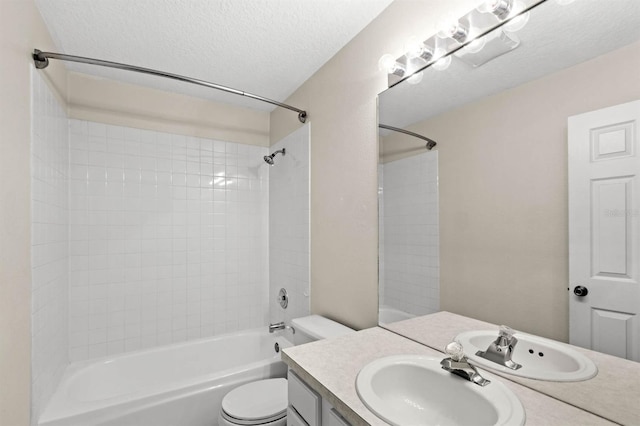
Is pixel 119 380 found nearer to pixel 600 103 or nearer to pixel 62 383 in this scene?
pixel 62 383

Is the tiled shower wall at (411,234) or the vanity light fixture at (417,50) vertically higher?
the vanity light fixture at (417,50)

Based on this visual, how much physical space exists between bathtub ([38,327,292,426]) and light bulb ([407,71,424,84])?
1815mm

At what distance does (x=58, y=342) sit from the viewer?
1.88m

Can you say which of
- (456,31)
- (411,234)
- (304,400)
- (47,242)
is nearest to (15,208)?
(47,242)

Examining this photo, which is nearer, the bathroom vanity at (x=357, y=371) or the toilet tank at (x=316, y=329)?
the bathroom vanity at (x=357, y=371)

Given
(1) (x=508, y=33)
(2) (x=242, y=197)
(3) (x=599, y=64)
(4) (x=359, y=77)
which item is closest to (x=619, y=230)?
(3) (x=599, y=64)

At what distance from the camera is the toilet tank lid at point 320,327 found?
5.49 ft

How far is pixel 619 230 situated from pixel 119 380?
2814 mm

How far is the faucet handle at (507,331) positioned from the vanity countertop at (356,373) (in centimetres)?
13

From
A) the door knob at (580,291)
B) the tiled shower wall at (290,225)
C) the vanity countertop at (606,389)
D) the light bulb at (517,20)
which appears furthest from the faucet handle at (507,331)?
the tiled shower wall at (290,225)

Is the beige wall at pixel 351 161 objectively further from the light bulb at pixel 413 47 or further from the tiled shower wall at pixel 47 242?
the tiled shower wall at pixel 47 242

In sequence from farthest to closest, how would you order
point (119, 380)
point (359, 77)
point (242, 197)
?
point (242, 197), point (119, 380), point (359, 77)

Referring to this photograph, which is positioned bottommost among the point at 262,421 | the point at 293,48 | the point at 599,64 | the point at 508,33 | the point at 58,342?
the point at 262,421

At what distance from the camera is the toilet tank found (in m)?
1.68
